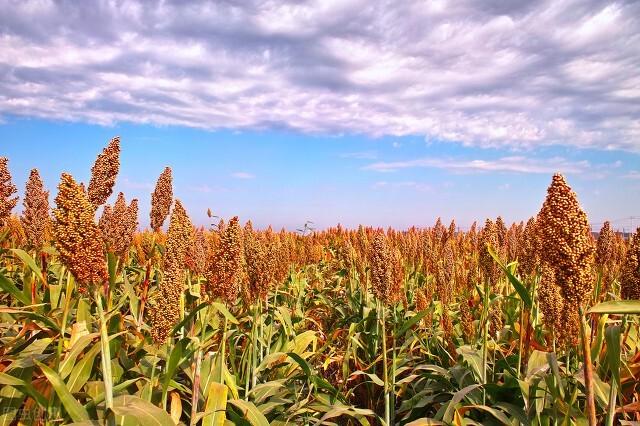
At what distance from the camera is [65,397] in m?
2.35

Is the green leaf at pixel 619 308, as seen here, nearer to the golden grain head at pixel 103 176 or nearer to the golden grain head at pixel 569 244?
the golden grain head at pixel 569 244

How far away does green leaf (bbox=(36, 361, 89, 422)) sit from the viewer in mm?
2301

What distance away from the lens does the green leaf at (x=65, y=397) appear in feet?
7.55

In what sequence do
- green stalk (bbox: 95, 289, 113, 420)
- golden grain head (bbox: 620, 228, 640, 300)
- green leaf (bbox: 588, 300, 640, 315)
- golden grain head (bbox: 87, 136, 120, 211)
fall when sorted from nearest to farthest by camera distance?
green leaf (bbox: 588, 300, 640, 315) < green stalk (bbox: 95, 289, 113, 420) < golden grain head (bbox: 620, 228, 640, 300) < golden grain head (bbox: 87, 136, 120, 211)

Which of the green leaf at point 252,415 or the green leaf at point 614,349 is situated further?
the green leaf at point 252,415

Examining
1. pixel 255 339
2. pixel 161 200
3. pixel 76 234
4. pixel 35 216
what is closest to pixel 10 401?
pixel 76 234

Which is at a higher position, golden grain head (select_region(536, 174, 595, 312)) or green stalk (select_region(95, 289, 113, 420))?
golden grain head (select_region(536, 174, 595, 312))

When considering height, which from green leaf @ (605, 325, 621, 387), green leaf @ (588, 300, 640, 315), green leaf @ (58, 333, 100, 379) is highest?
green leaf @ (588, 300, 640, 315)

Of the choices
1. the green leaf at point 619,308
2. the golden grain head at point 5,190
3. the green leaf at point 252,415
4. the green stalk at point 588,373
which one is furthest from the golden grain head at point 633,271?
the golden grain head at point 5,190

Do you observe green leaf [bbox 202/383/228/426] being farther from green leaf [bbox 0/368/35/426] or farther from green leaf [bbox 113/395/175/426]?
green leaf [bbox 0/368/35/426]

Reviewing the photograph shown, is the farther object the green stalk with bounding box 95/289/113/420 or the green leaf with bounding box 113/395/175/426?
the green leaf with bounding box 113/395/175/426

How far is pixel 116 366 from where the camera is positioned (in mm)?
3199

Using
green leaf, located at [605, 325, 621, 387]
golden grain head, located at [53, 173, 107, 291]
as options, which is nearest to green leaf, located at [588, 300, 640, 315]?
green leaf, located at [605, 325, 621, 387]

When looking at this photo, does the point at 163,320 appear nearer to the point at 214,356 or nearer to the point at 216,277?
the point at 216,277
